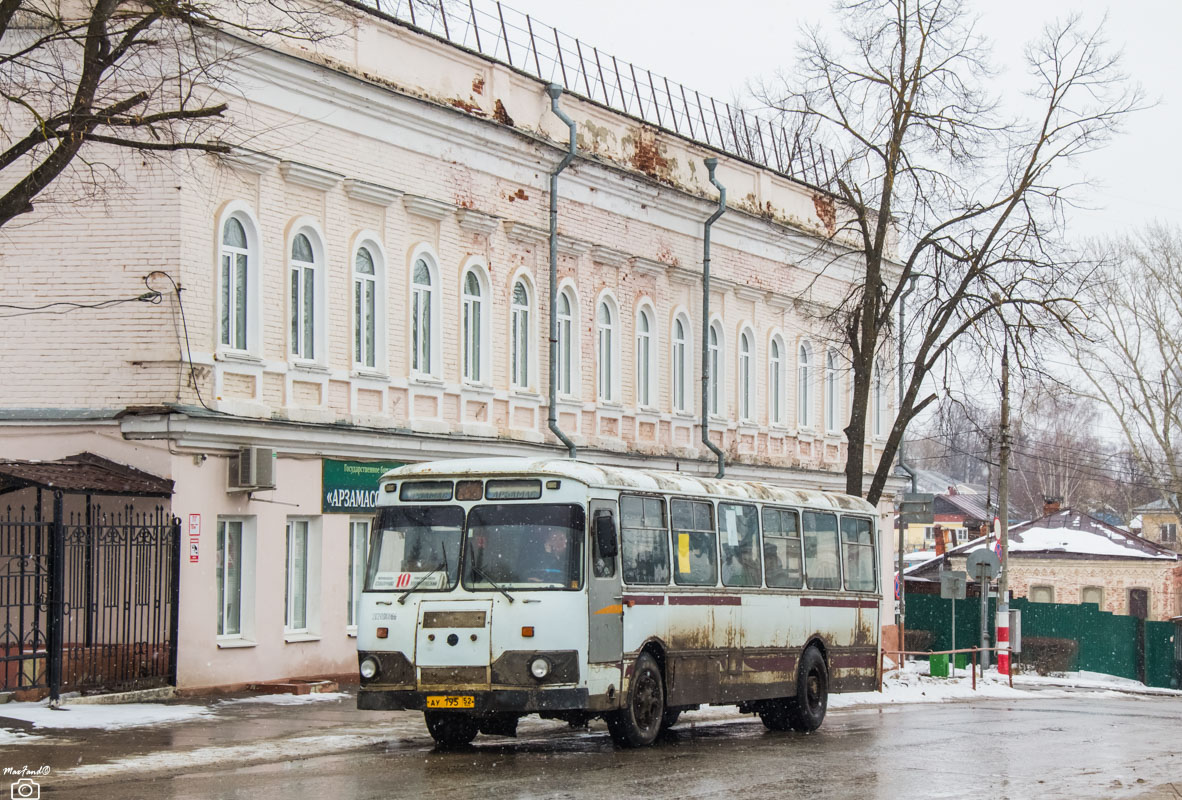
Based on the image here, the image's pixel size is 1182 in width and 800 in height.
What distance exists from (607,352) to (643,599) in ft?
51.4

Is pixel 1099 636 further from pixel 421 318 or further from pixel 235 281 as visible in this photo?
pixel 235 281

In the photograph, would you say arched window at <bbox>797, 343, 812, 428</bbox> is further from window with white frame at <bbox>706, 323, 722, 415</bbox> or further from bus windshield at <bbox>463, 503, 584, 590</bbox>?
bus windshield at <bbox>463, 503, 584, 590</bbox>

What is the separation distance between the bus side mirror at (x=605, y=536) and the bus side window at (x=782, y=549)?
143 inches

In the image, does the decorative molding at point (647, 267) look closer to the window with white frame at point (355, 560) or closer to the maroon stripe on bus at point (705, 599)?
the window with white frame at point (355, 560)

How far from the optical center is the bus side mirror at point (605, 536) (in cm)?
1596

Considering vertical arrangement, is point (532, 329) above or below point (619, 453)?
above

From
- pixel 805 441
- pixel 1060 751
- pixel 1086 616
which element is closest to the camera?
pixel 1060 751

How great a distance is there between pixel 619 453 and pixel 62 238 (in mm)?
12695

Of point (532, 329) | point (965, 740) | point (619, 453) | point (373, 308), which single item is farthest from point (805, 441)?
point (965, 740)

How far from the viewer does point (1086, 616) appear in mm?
47000

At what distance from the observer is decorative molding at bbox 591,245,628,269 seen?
3118 cm

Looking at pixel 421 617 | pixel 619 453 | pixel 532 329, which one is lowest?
pixel 421 617

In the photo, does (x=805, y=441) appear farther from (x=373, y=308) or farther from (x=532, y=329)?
(x=373, y=308)

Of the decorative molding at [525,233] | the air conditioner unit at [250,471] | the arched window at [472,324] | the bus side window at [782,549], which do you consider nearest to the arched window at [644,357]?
the decorative molding at [525,233]
